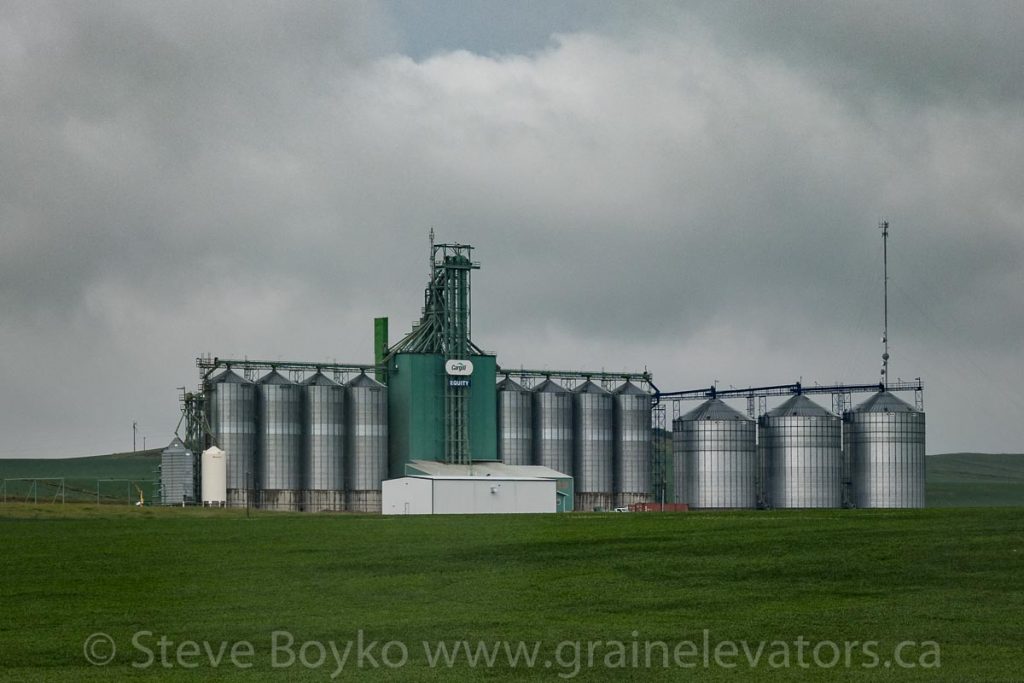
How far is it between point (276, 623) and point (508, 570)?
11614 mm

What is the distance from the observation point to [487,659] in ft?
91.2

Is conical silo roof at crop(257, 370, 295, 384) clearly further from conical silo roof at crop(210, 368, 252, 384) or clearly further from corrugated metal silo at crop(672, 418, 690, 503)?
corrugated metal silo at crop(672, 418, 690, 503)

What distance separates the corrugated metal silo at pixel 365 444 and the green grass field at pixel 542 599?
67384 millimetres

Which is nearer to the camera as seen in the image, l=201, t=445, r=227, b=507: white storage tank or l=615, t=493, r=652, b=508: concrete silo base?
l=201, t=445, r=227, b=507: white storage tank

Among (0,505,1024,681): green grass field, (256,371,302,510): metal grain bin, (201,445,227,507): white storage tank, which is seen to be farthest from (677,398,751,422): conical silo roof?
(0,505,1024,681): green grass field

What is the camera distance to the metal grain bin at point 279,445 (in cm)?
12338

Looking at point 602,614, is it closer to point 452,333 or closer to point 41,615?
point 41,615

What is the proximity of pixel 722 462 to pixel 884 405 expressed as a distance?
16551 millimetres

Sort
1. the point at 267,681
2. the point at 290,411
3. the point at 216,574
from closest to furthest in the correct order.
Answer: the point at 267,681
the point at 216,574
the point at 290,411

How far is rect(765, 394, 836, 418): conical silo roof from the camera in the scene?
439ft

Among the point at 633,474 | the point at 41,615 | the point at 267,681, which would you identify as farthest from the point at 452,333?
the point at 267,681

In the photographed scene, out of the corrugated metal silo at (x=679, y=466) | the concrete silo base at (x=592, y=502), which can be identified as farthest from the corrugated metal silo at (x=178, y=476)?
the corrugated metal silo at (x=679, y=466)

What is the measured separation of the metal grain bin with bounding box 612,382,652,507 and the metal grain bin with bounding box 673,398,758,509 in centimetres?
515

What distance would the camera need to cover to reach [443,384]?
128 metres
